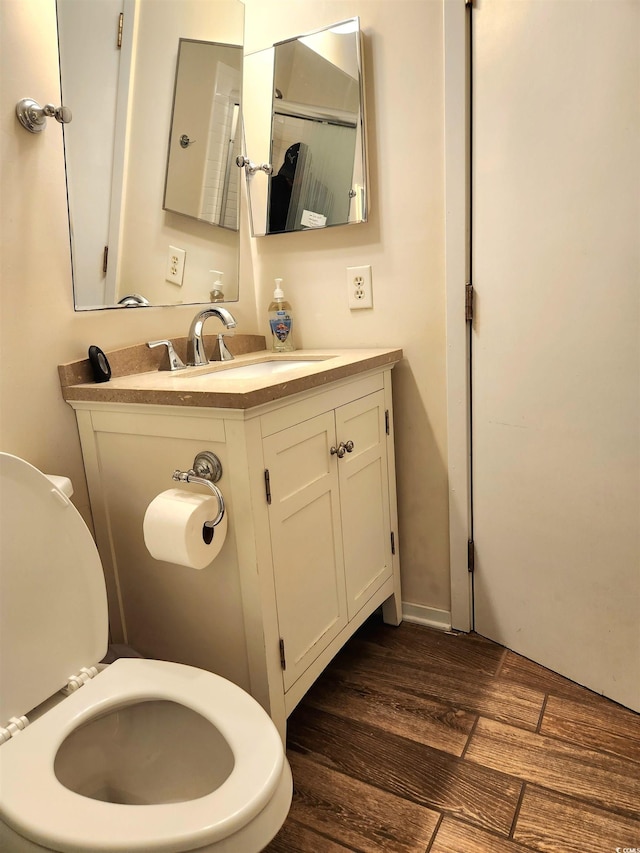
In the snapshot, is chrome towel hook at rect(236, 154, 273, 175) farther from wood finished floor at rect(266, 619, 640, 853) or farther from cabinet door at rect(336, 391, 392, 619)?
wood finished floor at rect(266, 619, 640, 853)

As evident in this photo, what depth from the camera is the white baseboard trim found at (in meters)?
1.76

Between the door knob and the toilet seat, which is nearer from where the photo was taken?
the toilet seat

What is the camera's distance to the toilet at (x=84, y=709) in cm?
78

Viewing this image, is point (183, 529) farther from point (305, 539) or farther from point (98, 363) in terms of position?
point (98, 363)

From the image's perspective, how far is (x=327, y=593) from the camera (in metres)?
1.36

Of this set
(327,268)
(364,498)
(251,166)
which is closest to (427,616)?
(364,498)

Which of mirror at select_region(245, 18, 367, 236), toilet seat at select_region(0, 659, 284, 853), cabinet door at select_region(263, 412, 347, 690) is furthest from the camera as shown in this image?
mirror at select_region(245, 18, 367, 236)

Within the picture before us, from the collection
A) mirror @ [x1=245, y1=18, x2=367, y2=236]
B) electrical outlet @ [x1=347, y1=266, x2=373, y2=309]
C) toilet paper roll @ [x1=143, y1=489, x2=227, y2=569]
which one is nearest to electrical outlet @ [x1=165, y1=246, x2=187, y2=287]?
mirror @ [x1=245, y1=18, x2=367, y2=236]

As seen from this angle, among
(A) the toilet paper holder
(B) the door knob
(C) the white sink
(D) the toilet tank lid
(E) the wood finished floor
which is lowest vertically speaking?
(E) the wood finished floor

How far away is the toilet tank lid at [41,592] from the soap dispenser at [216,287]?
854 millimetres

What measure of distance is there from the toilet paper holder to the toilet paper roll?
0.6 inches

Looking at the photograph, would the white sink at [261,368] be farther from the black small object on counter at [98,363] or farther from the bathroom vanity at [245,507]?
the black small object on counter at [98,363]

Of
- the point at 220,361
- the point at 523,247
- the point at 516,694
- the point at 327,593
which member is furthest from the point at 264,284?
the point at 516,694

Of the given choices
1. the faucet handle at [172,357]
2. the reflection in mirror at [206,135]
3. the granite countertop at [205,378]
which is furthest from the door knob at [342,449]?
the reflection in mirror at [206,135]
